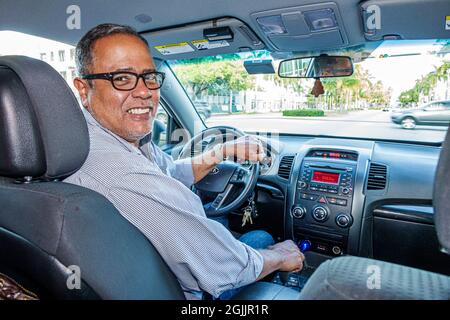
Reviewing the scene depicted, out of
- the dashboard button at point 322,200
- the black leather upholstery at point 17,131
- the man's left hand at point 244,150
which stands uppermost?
the black leather upholstery at point 17,131

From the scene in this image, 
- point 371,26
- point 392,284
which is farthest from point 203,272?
point 371,26

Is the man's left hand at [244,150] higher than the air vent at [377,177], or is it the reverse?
the man's left hand at [244,150]

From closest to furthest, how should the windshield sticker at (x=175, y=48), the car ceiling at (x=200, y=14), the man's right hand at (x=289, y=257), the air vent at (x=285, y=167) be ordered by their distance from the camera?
1. the man's right hand at (x=289, y=257)
2. the car ceiling at (x=200, y=14)
3. the air vent at (x=285, y=167)
4. the windshield sticker at (x=175, y=48)

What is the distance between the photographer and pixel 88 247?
3.49ft

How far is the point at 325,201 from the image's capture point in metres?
2.52

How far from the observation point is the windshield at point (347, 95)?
2547 millimetres

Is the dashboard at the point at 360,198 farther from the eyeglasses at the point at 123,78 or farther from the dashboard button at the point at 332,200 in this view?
the eyeglasses at the point at 123,78

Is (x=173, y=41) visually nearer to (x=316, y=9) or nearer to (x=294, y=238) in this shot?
(x=316, y=9)

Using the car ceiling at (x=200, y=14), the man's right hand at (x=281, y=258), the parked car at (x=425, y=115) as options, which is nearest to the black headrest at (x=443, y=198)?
the man's right hand at (x=281, y=258)

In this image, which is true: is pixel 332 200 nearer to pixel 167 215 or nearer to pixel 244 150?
pixel 244 150

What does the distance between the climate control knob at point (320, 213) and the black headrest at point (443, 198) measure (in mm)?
1684

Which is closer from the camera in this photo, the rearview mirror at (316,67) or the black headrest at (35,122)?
the black headrest at (35,122)

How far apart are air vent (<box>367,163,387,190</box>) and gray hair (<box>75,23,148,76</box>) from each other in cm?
186
